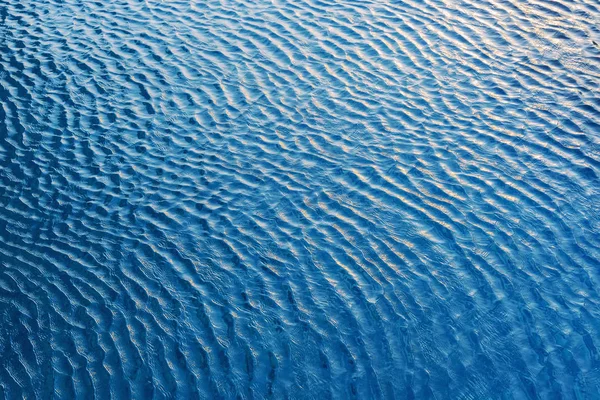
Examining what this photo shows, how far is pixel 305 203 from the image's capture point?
1773 cm

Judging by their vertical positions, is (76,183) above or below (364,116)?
below

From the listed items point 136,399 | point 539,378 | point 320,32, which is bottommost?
point 136,399

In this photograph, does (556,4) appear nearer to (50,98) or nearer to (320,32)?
(320,32)

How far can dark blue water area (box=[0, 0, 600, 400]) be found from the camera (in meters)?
13.9

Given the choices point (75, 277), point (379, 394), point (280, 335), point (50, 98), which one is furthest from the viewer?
point (50, 98)

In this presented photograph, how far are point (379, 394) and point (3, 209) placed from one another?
9.97 m

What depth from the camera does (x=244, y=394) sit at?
526 inches

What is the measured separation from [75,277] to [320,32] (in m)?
12.4

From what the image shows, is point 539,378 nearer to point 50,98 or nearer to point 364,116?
point 364,116

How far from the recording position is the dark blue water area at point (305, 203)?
1393cm

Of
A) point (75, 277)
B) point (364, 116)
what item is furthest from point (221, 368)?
point (364, 116)

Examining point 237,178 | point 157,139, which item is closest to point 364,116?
point 237,178

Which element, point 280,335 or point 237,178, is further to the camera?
point 237,178

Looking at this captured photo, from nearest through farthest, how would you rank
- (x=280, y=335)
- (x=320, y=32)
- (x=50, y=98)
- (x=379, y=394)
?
(x=379, y=394)
(x=280, y=335)
(x=50, y=98)
(x=320, y=32)
